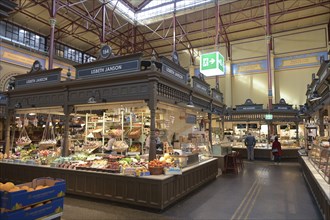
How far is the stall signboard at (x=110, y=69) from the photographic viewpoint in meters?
5.70

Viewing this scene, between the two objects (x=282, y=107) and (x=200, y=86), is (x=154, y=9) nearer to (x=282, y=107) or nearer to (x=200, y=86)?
(x=282, y=107)

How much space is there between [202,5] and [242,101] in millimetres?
7915

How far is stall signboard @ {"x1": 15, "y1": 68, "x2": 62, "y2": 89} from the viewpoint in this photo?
7140 mm

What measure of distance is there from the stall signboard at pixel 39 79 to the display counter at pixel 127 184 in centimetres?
251

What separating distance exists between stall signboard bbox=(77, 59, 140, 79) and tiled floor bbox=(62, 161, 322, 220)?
306cm

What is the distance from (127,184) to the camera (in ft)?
17.1

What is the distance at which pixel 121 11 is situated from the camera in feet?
55.0

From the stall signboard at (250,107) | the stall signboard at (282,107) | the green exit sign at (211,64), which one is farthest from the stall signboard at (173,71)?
the stall signboard at (282,107)

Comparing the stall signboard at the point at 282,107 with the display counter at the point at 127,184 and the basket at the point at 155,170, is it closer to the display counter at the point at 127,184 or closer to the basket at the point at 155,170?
the display counter at the point at 127,184

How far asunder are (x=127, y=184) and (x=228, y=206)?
2.29 meters

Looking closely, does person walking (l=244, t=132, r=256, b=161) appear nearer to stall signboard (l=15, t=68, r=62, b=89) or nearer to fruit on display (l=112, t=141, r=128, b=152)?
fruit on display (l=112, t=141, r=128, b=152)

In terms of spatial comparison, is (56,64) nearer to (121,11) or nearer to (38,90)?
(121,11)

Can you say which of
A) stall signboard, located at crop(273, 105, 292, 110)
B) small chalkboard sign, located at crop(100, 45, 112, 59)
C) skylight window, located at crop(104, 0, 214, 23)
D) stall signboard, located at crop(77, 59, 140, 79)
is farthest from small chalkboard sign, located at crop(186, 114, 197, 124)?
skylight window, located at crop(104, 0, 214, 23)

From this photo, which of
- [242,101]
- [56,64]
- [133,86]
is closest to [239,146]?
[242,101]
